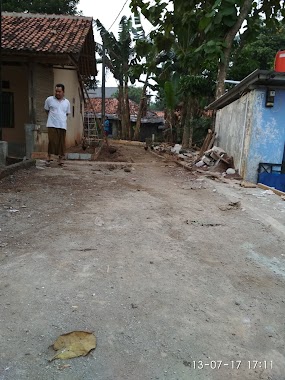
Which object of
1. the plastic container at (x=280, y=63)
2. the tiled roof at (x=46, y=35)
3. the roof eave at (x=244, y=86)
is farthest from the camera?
the tiled roof at (x=46, y=35)

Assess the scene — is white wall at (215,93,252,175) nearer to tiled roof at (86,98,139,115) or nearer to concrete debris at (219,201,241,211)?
concrete debris at (219,201,241,211)

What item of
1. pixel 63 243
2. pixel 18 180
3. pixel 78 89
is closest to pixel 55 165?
pixel 18 180

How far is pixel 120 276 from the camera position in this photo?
7.64 ft

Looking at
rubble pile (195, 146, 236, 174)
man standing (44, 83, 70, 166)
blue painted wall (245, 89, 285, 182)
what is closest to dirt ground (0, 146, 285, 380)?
blue painted wall (245, 89, 285, 182)

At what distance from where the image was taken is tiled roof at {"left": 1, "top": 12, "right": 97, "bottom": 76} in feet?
27.1

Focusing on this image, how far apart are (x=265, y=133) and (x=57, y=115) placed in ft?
15.8

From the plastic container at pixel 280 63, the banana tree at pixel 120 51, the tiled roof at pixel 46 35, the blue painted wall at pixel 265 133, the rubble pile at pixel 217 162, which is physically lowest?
the rubble pile at pixel 217 162

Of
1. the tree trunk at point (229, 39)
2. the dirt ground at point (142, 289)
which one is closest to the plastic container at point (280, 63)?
the tree trunk at point (229, 39)

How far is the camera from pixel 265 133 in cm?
729

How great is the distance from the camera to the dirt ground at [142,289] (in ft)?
5.11

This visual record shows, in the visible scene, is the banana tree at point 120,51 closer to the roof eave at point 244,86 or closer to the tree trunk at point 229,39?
the tree trunk at point 229,39

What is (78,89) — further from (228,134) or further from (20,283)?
(20,283)

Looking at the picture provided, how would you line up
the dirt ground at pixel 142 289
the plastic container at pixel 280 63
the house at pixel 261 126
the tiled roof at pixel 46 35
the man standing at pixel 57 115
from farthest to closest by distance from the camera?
the tiled roof at pixel 46 35, the man standing at pixel 57 115, the plastic container at pixel 280 63, the house at pixel 261 126, the dirt ground at pixel 142 289

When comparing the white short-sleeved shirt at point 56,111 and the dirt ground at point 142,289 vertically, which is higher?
the white short-sleeved shirt at point 56,111
